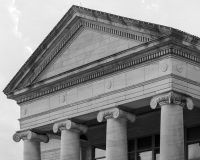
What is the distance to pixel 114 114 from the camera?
1646 inches

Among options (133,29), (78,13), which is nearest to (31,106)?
(78,13)

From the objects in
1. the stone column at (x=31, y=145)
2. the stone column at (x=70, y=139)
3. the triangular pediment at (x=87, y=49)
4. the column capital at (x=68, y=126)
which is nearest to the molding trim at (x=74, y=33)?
the triangular pediment at (x=87, y=49)

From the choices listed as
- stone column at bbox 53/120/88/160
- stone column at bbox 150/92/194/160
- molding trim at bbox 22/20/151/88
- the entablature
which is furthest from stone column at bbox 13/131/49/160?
stone column at bbox 150/92/194/160

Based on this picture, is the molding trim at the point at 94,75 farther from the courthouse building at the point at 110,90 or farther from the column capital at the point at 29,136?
the column capital at the point at 29,136

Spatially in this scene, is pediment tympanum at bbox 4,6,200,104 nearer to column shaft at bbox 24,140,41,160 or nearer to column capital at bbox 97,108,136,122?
column capital at bbox 97,108,136,122

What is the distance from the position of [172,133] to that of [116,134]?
4.50m

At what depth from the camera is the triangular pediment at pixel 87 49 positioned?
1690 inches

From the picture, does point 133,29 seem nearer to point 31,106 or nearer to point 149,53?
point 149,53

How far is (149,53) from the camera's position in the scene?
4006 cm

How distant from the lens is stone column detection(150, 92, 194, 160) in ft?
125

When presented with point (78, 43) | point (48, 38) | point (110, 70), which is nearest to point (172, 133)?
point (110, 70)

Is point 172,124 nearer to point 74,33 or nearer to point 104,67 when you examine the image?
point 104,67

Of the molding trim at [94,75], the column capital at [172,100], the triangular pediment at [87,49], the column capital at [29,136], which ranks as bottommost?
the column capital at [29,136]

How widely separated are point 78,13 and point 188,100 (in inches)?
425
